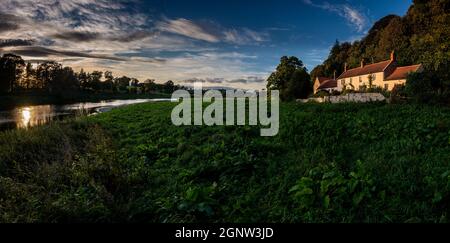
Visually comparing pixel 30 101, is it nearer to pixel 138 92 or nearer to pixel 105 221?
pixel 138 92

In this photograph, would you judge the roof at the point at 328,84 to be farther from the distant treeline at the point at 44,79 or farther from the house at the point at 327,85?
the distant treeline at the point at 44,79

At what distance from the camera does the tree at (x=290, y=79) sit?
36.8 meters

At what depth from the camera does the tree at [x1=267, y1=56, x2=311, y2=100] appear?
3684cm

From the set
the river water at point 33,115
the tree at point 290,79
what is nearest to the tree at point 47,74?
the river water at point 33,115

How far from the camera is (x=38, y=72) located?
92562 mm

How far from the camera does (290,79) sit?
128 ft

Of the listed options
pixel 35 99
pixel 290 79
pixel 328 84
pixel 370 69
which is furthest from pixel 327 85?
pixel 35 99

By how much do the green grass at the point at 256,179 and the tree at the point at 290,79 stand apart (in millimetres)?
25522

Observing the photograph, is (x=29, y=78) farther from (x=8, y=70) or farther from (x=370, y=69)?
(x=370, y=69)

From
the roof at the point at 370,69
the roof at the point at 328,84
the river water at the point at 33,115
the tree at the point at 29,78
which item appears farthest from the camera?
the tree at the point at 29,78

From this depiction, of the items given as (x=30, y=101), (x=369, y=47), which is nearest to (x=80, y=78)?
(x=30, y=101)
